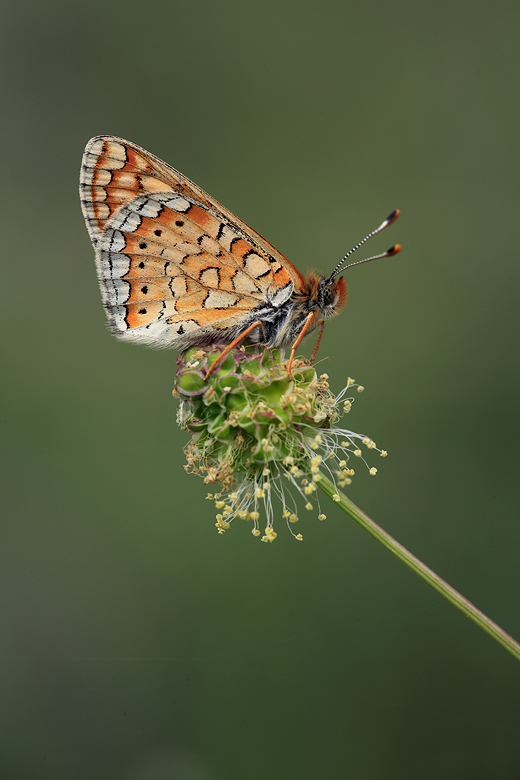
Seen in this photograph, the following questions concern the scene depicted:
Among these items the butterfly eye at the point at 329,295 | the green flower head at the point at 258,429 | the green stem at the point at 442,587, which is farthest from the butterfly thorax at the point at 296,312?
the green stem at the point at 442,587

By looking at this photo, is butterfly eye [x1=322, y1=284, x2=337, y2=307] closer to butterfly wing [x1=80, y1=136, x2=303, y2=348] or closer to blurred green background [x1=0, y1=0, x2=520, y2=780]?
butterfly wing [x1=80, y1=136, x2=303, y2=348]

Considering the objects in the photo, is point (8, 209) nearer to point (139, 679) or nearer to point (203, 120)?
point (203, 120)

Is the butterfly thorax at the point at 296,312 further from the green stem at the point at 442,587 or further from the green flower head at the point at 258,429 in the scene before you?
the green stem at the point at 442,587

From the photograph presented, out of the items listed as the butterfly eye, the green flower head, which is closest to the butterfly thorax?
the butterfly eye

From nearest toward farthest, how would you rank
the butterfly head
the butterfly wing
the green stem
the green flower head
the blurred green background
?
the green stem → the green flower head → the butterfly wing → the butterfly head → the blurred green background

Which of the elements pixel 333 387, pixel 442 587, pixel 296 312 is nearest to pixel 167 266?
pixel 296 312

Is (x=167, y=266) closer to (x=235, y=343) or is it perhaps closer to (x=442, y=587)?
(x=235, y=343)
